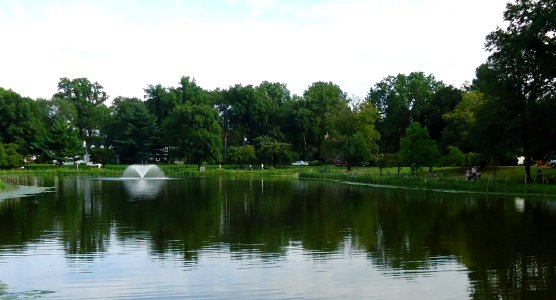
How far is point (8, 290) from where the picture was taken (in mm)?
11820

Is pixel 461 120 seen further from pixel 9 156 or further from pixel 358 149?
pixel 9 156

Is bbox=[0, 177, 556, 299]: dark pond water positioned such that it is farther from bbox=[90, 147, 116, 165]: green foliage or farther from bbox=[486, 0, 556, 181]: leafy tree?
bbox=[90, 147, 116, 165]: green foliage

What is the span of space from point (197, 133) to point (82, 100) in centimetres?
3859

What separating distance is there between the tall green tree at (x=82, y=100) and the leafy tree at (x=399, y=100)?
184 ft

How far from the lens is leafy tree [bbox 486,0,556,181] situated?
3978 cm

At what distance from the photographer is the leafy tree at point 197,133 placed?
9525 centimetres

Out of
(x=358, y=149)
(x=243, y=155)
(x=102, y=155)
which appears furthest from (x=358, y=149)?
(x=102, y=155)

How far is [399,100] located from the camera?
102m

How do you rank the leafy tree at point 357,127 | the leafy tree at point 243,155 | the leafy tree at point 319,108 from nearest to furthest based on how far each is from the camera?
the leafy tree at point 357,127 → the leafy tree at point 243,155 → the leafy tree at point 319,108

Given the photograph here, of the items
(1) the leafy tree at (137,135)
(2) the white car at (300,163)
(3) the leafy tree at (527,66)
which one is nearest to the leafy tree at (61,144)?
(1) the leafy tree at (137,135)

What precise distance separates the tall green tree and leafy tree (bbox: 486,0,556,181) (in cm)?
9219

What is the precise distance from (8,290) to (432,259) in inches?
393

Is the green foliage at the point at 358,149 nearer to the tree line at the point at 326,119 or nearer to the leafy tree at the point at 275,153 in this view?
the tree line at the point at 326,119

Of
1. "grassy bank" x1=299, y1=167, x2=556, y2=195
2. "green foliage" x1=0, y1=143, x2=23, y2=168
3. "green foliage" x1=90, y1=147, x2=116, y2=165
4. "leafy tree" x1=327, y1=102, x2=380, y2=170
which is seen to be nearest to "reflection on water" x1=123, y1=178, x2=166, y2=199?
"grassy bank" x1=299, y1=167, x2=556, y2=195
